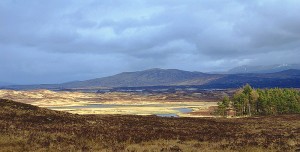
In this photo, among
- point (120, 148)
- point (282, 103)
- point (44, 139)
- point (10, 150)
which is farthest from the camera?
point (282, 103)

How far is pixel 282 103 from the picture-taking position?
11281 centimetres

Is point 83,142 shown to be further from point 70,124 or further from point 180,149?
A: point 70,124

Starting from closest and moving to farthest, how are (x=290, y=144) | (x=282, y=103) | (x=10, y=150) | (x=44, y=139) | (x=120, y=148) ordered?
(x=10, y=150), (x=120, y=148), (x=44, y=139), (x=290, y=144), (x=282, y=103)

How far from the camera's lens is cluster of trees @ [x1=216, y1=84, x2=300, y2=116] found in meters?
110

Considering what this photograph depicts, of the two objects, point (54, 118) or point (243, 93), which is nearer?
point (54, 118)

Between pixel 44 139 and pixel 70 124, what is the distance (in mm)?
13130

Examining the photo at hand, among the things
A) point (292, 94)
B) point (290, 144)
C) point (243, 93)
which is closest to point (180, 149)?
point (290, 144)

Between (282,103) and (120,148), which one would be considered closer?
(120,148)

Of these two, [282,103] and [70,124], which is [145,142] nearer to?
[70,124]

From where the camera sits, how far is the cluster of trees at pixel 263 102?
361 ft

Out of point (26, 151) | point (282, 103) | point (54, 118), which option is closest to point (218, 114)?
point (282, 103)

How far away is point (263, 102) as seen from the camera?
360 feet

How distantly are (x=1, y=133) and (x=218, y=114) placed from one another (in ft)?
323

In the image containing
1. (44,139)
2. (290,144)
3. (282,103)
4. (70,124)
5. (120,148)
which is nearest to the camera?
(120,148)
